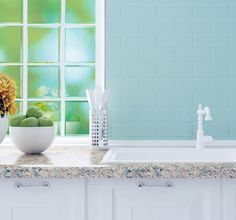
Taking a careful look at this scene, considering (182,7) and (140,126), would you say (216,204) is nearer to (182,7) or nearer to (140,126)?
(140,126)

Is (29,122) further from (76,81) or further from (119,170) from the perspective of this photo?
(76,81)

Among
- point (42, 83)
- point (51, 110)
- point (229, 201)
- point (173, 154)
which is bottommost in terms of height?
point (229, 201)

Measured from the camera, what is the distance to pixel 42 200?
1.95m

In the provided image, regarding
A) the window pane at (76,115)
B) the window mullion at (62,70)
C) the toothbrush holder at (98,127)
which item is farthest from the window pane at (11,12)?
the toothbrush holder at (98,127)

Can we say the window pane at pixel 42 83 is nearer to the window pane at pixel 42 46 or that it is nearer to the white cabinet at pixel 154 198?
the window pane at pixel 42 46

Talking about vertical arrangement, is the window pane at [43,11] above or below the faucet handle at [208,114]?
above

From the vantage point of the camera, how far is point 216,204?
195 cm

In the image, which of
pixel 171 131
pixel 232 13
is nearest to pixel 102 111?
pixel 171 131

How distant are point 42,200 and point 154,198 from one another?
1.46 feet

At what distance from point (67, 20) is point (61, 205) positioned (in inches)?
56.3

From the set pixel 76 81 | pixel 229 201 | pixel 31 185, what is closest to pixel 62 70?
pixel 76 81

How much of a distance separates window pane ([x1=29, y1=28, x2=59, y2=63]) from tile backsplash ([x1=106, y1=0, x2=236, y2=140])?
46cm

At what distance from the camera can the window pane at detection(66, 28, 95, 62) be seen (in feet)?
9.93

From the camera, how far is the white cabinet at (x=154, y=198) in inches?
76.6
